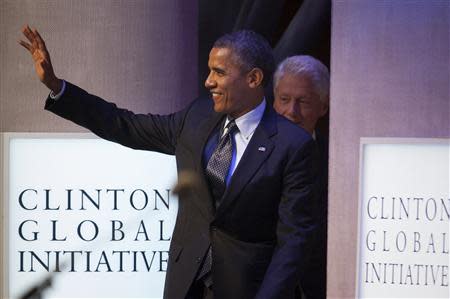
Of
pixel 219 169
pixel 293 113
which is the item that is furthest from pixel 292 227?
pixel 293 113

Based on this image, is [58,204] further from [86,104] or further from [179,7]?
[179,7]

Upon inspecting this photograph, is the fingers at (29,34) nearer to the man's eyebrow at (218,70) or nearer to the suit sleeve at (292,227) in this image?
the man's eyebrow at (218,70)

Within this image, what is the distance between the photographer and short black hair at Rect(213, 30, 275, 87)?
253 centimetres

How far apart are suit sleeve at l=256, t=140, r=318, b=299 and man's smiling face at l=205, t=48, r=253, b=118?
0.97 ft

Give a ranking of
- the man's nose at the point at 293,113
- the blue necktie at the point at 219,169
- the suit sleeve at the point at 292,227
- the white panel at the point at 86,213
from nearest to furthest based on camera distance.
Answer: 1. the suit sleeve at the point at 292,227
2. the blue necktie at the point at 219,169
3. the man's nose at the point at 293,113
4. the white panel at the point at 86,213

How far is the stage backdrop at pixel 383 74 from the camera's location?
284 centimetres

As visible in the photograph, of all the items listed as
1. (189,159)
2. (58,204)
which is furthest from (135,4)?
(58,204)

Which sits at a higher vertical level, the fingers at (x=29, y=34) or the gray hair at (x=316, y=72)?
the fingers at (x=29, y=34)

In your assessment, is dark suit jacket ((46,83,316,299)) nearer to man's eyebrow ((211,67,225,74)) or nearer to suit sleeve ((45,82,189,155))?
suit sleeve ((45,82,189,155))

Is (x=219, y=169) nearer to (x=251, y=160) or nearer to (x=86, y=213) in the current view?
(x=251, y=160)

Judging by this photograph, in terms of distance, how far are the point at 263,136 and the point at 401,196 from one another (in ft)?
2.67

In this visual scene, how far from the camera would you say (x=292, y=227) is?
2426mm

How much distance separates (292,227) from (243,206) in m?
0.20

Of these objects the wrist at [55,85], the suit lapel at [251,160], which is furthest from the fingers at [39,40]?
the suit lapel at [251,160]
